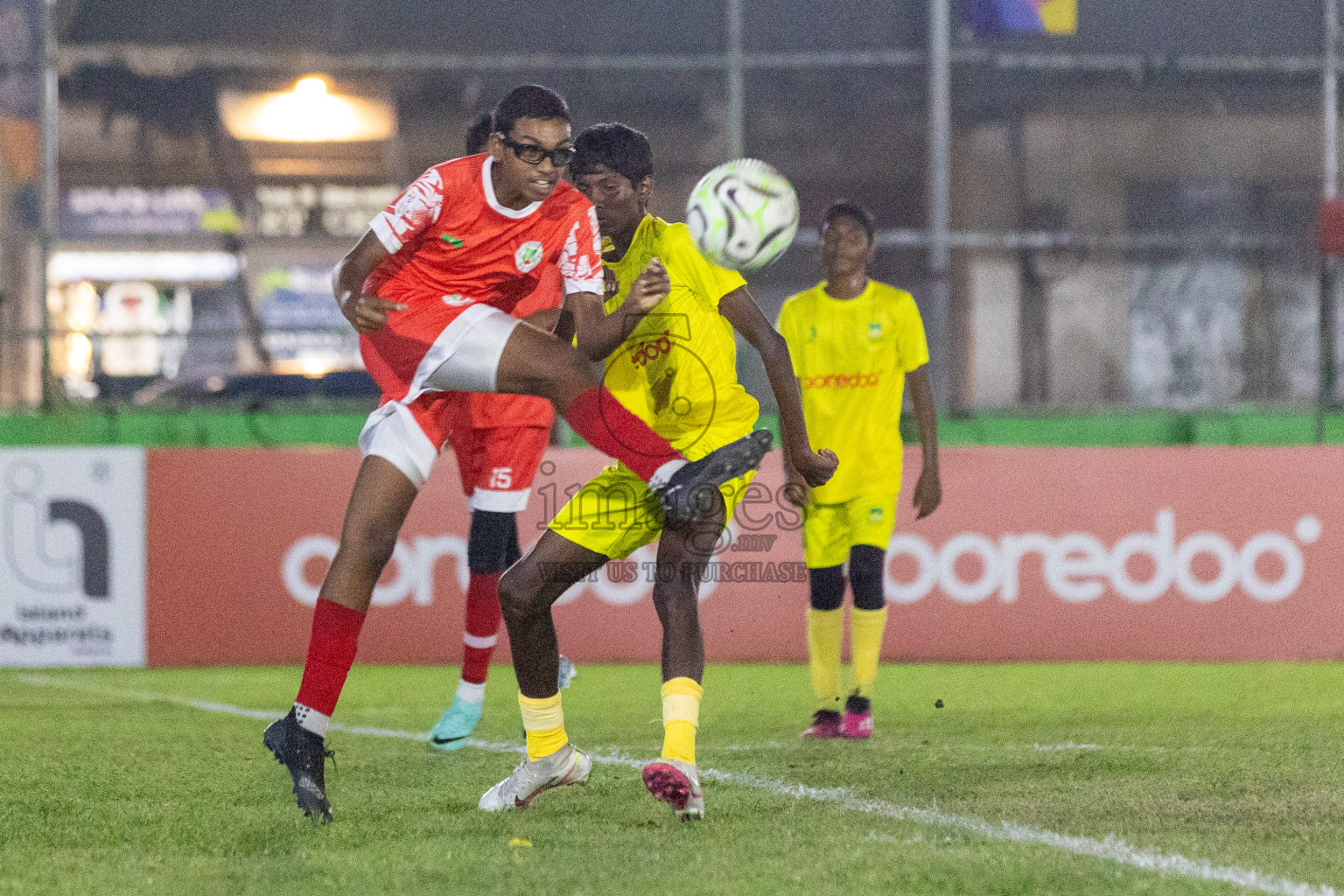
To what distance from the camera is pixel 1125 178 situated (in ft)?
38.9

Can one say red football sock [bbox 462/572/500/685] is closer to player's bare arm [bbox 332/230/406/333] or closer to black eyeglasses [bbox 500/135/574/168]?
player's bare arm [bbox 332/230/406/333]

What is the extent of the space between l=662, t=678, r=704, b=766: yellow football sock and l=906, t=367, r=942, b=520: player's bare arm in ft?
7.24

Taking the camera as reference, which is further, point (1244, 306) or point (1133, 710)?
point (1244, 306)

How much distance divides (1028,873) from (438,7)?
9.27 meters

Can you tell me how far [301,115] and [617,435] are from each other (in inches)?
318

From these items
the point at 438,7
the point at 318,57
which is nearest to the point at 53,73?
the point at 318,57

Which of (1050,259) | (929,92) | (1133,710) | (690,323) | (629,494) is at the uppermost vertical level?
(929,92)

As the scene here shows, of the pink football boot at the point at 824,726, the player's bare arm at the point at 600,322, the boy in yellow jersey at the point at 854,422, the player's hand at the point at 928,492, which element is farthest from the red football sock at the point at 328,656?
the player's hand at the point at 928,492

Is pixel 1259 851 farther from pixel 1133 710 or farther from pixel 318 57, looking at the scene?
pixel 318 57

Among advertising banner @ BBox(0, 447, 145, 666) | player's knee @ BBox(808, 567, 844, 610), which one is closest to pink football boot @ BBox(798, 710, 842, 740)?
player's knee @ BBox(808, 567, 844, 610)

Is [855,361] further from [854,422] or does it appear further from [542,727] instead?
[542,727]

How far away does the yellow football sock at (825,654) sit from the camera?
612cm

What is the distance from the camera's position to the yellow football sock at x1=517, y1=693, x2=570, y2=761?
172 inches

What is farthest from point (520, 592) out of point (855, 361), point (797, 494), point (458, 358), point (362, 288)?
point (855, 361)
